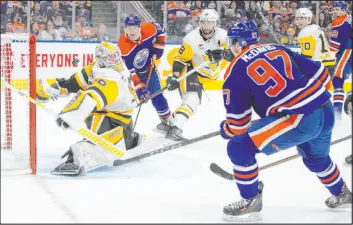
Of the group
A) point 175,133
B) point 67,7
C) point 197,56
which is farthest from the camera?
point 67,7

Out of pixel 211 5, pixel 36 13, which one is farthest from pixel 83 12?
pixel 211 5

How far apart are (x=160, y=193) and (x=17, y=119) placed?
115cm

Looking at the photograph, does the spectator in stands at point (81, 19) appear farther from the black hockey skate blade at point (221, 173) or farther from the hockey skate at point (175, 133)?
the black hockey skate blade at point (221, 173)

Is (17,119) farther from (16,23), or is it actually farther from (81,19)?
(81,19)

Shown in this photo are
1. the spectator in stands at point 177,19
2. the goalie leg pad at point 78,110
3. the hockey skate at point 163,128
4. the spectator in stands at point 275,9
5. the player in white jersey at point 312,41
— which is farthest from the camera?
the spectator in stands at point 275,9

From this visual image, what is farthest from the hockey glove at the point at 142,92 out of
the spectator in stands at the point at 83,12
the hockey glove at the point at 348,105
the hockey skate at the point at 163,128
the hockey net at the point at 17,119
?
the spectator in stands at the point at 83,12

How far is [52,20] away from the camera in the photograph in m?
8.24

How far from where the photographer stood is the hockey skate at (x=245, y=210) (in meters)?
3.32

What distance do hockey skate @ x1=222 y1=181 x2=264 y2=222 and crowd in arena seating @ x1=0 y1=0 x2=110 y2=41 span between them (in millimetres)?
5158

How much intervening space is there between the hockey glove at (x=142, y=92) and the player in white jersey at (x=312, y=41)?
1.35 meters

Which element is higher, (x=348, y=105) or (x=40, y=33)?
(x=40, y=33)

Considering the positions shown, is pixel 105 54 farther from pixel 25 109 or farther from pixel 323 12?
pixel 323 12

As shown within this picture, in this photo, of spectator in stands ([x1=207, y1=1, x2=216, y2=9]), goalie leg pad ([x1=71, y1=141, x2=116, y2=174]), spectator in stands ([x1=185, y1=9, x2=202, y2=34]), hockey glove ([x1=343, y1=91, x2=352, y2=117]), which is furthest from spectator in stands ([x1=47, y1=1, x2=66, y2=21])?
goalie leg pad ([x1=71, y1=141, x2=116, y2=174])

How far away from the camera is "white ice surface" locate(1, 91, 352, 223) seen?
3430 millimetres
